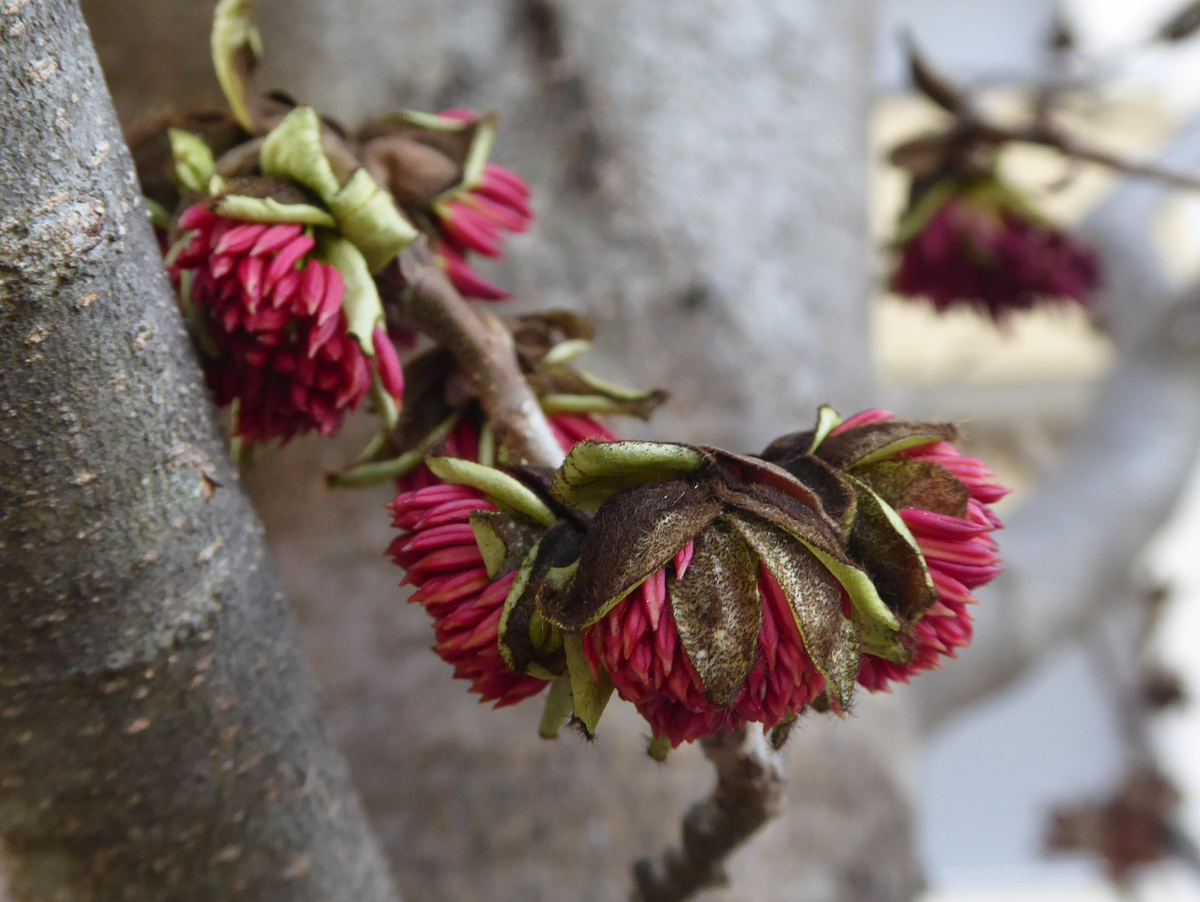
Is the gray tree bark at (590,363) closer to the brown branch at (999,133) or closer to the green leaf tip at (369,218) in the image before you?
the brown branch at (999,133)

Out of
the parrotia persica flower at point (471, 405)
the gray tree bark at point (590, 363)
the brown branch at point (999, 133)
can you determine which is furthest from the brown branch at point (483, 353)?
the brown branch at point (999, 133)

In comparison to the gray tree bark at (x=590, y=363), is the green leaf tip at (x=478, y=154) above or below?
above

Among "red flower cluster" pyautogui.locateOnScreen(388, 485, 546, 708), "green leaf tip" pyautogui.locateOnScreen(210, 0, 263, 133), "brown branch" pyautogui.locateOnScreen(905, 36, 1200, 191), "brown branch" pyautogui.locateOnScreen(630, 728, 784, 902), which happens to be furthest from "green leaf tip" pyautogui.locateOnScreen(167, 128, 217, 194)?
"brown branch" pyautogui.locateOnScreen(905, 36, 1200, 191)

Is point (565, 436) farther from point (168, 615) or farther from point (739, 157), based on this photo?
point (739, 157)

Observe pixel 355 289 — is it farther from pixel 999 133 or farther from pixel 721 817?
pixel 999 133

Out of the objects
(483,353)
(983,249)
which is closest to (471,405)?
(483,353)

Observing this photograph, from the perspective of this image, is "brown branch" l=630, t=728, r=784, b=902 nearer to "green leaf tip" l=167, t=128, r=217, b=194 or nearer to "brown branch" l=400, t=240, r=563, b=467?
"brown branch" l=400, t=240, r=563, b=467
